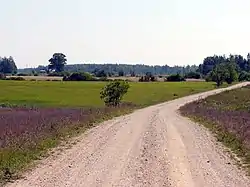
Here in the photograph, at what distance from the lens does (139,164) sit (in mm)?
16078

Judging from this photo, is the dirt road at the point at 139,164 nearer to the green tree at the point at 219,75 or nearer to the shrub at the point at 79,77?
the green tree at the point at 219,75

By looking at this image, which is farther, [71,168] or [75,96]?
[75,96]

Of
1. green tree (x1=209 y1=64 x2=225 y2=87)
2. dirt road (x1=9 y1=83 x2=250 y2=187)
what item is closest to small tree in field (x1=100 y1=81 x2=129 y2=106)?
dirt road (x1=9 y1=83 x2=250 y2=187)

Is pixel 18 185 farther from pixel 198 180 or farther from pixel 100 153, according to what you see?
pixel 100 153

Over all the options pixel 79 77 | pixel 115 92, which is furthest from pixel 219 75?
pixel 115 92

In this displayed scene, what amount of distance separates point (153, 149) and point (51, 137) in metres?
4.92

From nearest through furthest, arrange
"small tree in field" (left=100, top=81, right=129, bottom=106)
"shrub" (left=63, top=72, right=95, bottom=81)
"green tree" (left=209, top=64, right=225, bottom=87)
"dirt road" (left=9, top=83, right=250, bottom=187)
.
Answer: "dirt road" (left=9, top=83, right=250, bottom=187) < "small tree in field" (left=100, top=81, right=129, bottom=106) < "green tree" (left=209, top=64, right=225, bottom=87) < "shrub" (left=63, top=72, right=95, bottom=81)

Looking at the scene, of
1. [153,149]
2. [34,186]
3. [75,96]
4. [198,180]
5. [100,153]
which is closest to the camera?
[34,186]

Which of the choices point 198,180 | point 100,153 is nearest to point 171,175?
point 198,180

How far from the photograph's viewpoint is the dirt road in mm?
13250

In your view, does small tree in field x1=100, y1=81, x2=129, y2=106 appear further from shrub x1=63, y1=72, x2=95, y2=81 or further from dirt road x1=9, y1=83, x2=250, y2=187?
shrub x1=63, y1=72, x2=95, y2=81

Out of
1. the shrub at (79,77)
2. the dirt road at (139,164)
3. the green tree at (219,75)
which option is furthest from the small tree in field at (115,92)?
the shrub at (79,77)

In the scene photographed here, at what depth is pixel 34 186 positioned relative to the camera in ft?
40.7

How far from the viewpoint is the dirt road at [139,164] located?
13.2m
